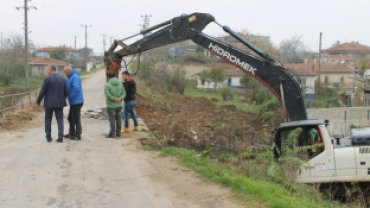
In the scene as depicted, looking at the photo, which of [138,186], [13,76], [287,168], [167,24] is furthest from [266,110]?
[13,76]

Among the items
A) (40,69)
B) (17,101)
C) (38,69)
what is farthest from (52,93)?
(40,69)

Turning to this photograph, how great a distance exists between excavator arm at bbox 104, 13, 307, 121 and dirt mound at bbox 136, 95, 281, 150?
1592 mm

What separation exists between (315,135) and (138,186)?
4903 mm

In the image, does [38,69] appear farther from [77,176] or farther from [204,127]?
[77,176]

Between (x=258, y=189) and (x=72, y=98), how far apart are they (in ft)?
21.0

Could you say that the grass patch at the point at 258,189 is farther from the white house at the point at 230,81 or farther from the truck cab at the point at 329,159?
Result: the white house at the point at 230,81

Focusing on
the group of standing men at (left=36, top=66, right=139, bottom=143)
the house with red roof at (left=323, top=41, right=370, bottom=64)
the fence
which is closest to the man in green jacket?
the group of standing men at (left=36, top=66, right=139, bottom=143)

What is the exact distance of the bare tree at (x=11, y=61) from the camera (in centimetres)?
4972

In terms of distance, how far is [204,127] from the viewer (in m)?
21.8

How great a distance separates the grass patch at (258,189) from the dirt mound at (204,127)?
2234 millimetres

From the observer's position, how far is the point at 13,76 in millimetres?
50938

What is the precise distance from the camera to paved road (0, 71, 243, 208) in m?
6.57

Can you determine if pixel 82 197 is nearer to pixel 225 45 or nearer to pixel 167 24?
pixel 225 45

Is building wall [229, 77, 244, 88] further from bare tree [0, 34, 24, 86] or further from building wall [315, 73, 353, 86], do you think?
bare tree [0, 34, 24, 86]
